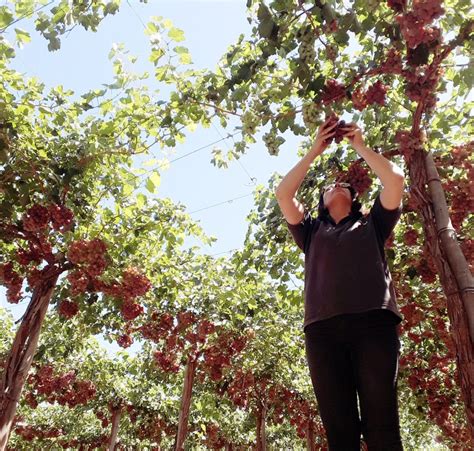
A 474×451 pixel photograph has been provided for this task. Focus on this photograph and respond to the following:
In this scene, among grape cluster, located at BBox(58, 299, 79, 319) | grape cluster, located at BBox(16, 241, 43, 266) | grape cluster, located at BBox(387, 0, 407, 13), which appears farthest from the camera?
grape cluster, located at BBox(58, 299, 79, 319)

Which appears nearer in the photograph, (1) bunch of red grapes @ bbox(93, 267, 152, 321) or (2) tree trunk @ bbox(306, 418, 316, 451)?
(1) bunch of red grapes @ bbox(93, 267, 152, 321)

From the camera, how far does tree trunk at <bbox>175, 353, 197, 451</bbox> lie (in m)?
8.92

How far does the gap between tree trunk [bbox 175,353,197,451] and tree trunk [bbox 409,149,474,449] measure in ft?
26.0

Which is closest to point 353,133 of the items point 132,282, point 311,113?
point 311,113

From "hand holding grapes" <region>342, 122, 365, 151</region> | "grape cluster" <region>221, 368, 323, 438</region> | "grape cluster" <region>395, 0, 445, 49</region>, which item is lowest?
"hand holding grapes" <region>342, 122, 365, 151</region>

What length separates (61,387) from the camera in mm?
10891

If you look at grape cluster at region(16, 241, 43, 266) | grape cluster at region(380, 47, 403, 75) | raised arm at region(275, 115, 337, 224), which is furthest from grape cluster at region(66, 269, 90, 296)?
grape cluster at region(380, 47, 403, 75)

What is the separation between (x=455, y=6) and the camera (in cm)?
303

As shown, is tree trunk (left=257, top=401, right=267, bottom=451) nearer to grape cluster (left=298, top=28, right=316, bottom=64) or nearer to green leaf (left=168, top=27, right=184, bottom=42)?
green leaf (left=168, top=27, right=184, bottom=42)

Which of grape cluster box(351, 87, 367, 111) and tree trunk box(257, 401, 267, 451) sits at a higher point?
tree trunk box(257, 401, 267, 451)

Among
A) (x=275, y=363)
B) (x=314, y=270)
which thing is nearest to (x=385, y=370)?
(x=314, y=270)

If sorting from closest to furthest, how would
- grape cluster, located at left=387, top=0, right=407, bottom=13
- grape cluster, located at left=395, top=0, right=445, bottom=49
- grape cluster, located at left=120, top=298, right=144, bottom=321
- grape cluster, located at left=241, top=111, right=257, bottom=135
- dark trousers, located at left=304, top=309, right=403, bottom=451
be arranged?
dark trousers, located at left=304, top=309, right=403, bottom=451 < grape cluster, located at left=395, top=0, right=445, bottom=49 < grape cluster, located at left=387, top=0, right=407, bottom=13 < grape cluster, located at left=241, top=111, right=257, bottom=135 < grape cluster, located at left=120, top=298, right=144, bottom=321

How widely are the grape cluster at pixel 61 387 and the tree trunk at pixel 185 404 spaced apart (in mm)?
3498

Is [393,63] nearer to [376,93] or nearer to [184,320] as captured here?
[376,93]
